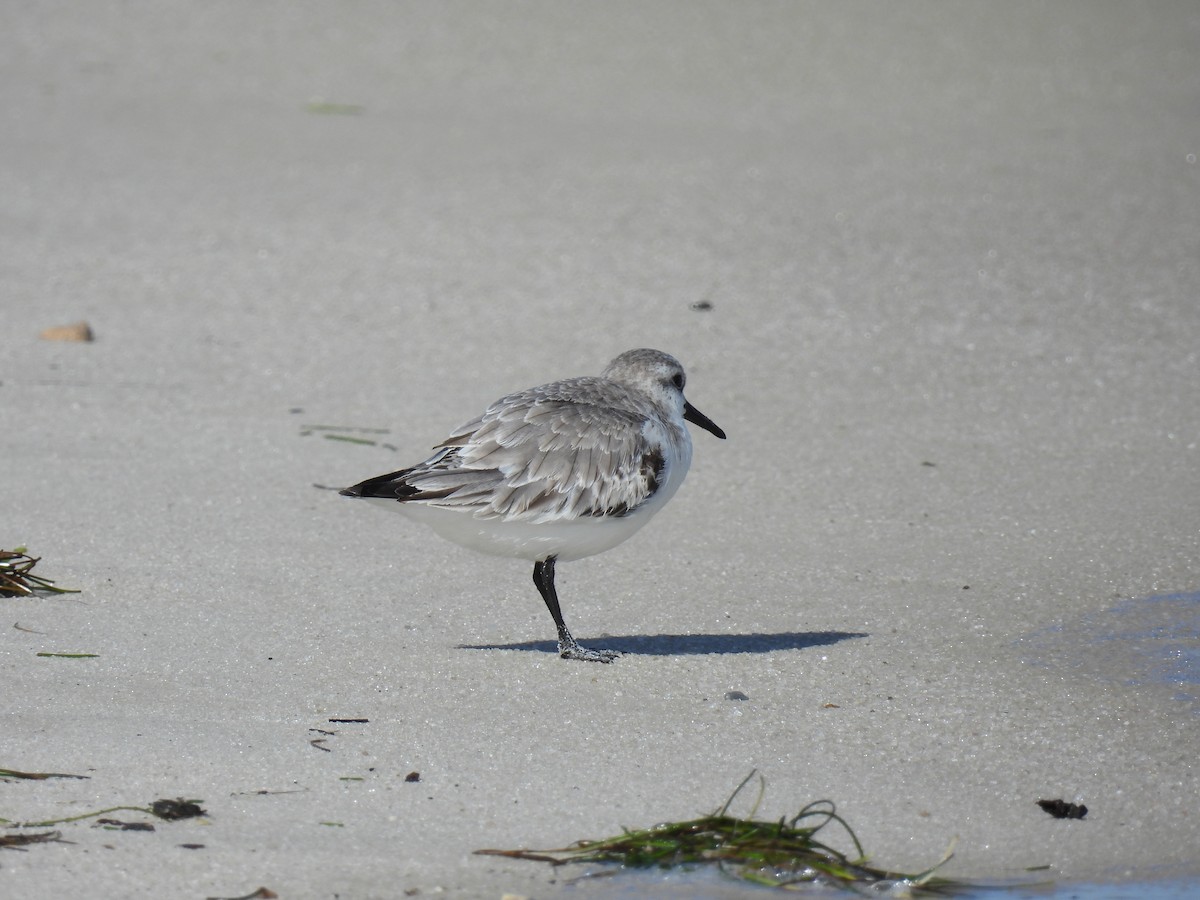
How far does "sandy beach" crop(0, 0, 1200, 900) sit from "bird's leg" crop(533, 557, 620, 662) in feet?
0.23

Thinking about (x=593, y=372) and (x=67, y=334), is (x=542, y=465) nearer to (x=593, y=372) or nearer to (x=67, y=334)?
(x=593, y=372)

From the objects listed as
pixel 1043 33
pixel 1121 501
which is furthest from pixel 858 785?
pixel 1043 33

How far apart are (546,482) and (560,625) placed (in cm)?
45

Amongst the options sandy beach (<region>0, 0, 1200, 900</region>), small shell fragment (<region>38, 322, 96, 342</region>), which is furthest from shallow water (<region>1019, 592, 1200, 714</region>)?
small shell fragment (<region>38, 322, 96, 342</region>)

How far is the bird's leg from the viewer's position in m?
4.96

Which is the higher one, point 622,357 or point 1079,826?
point 622,357

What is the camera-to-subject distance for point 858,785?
4.16 m

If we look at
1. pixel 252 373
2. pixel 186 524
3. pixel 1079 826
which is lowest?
pixel 1079 826

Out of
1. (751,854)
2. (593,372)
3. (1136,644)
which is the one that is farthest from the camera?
(593,372)

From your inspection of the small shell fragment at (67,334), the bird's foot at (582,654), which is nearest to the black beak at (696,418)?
the bird's foot at (582,654)

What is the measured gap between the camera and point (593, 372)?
26.1ft

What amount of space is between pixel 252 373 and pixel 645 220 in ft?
9.52

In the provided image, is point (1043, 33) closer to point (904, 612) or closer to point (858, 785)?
point (904, 612)

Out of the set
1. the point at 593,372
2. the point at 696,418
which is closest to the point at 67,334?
the point at 593,372
